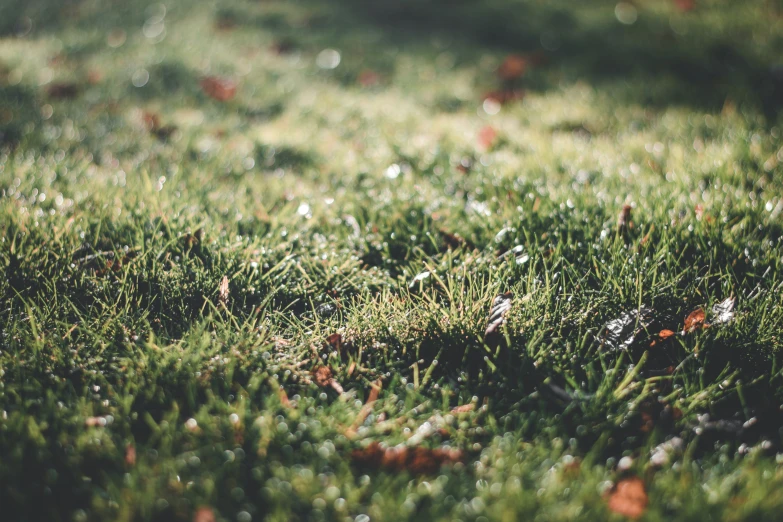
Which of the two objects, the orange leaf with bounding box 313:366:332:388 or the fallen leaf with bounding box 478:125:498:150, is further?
the fallen leaf with bounding box 478:125:498:150

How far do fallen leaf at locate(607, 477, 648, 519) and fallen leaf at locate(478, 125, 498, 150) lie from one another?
1967 millimetres

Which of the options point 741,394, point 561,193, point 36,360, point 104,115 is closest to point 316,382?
point 36,360

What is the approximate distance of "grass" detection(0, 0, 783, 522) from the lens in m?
1.17

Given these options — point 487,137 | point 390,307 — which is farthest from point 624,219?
point 487,137

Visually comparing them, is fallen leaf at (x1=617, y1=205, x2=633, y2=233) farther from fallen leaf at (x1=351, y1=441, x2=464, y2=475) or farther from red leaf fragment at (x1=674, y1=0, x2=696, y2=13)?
red leaf fragment at (x1=674, y1=0, x2=696, y2=13)

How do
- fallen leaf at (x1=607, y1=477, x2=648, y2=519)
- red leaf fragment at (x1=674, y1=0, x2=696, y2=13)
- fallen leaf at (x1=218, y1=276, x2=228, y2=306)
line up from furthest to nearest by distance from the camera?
red leaf fragment at (x1=674, y1=0, x2=696, y2=13)
fallen leaf at (x1=218, y1=276, x2=228, y2=306)
fallen leaf at (x1=607, y1=477, x2=648, y2=519)

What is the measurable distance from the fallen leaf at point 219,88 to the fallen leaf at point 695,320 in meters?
3.14

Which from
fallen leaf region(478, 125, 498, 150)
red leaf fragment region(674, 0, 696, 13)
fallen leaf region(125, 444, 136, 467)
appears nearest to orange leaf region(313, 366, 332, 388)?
fallen leaf region(125, 444, 136, 467)

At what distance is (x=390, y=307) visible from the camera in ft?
5.43

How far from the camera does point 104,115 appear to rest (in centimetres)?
316

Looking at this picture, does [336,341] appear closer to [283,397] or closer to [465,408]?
[283,397]

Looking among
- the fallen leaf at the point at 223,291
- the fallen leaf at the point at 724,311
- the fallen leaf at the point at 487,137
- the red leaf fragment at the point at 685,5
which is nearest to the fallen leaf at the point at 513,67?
the fallen leaf at the point at 487,137

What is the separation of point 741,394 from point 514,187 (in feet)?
3.87

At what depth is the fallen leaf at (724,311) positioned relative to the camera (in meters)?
1.57
